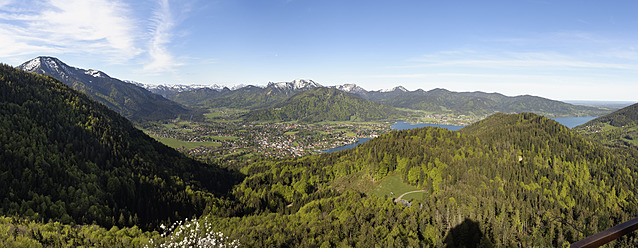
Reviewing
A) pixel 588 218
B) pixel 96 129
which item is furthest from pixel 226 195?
pixel 588 218

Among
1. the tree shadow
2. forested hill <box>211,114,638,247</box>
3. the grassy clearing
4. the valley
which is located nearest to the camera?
the tree shadow

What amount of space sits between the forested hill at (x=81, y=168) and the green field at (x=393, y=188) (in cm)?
5923

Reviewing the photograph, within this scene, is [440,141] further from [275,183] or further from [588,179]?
[275,183]

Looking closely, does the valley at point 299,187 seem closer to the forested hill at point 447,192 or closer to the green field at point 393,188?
the forested hill at point 447,192

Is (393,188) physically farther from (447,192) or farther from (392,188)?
(447,192)

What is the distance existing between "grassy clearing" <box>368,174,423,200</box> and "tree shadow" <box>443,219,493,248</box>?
1069 inches

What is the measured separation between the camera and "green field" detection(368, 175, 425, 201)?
86.1m

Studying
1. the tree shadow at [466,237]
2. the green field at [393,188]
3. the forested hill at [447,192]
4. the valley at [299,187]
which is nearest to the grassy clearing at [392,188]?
the green field at [393,188]

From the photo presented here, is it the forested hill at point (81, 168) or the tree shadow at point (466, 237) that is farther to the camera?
the forested hill at point (81, 168)

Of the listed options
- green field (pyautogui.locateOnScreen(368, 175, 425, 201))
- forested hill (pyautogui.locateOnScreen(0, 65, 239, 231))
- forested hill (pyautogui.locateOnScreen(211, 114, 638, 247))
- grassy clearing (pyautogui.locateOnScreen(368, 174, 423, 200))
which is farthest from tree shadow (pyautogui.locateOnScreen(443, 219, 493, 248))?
forested hill (pyautogui.locateOnScreen(0, 65, 239, 231))

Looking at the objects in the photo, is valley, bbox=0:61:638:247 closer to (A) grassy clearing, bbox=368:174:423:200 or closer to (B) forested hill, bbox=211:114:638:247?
(B) forested hill, bbox=211:114:638:247

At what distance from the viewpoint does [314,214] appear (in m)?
69.2

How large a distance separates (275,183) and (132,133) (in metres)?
84.3

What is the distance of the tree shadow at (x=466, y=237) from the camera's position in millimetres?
52500
